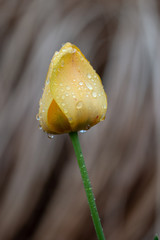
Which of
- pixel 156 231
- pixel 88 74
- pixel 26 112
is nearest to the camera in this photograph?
pixel 88 74

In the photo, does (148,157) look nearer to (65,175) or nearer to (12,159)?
(65,175)

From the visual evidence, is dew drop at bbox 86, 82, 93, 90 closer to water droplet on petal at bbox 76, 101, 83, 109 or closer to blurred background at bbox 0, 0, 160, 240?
water droplet on petal at bbox 76, 101, 83, 109

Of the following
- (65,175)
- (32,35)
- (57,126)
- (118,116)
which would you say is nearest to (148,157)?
(118,116)

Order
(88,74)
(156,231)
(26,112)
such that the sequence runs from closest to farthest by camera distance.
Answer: (88,74) → (156,231) → (26,112)

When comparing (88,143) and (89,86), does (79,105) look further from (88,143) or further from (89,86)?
(88,143)

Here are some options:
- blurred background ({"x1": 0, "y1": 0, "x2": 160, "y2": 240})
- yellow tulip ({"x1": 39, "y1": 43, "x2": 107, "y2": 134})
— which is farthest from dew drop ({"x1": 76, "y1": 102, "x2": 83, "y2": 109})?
blurred background ({"x1": 0, "y1": 0, "x2": 160, "y2": 240})

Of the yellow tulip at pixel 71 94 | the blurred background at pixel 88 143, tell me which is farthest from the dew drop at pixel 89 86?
the blurred background at pixel 88 143
